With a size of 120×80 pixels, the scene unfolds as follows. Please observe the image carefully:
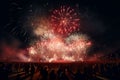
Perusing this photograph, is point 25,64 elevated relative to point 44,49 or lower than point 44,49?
lower

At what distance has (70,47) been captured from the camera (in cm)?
7275

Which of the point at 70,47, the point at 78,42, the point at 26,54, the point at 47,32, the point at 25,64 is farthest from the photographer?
the point at 26,54

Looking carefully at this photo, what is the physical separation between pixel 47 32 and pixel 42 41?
8.11 metres

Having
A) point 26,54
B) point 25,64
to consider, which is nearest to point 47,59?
point 26,54

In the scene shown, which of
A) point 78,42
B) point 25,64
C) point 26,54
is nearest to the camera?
point 25,64

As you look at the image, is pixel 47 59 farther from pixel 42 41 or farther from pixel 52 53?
pixel 42 41

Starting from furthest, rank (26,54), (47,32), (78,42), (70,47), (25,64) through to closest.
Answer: (26,54) < (70,47) < (78,42) < (47,32) < (25,64)

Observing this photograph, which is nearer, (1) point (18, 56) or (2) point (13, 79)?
(2) point (13, 79)

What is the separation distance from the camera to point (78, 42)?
6788 cm

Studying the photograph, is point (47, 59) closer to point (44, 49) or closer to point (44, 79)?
point (44, 49)

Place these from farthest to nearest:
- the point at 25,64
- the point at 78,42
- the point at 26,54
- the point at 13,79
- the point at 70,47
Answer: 1. the point at 26,54
2. the point at 70,47
3. the point at 78,42
4. the point at 25,64
5. the point at 13,79

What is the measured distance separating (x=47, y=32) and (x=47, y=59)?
21322mm

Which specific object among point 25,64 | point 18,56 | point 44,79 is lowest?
point 44,79

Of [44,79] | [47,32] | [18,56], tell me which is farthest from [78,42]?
[44,79]
